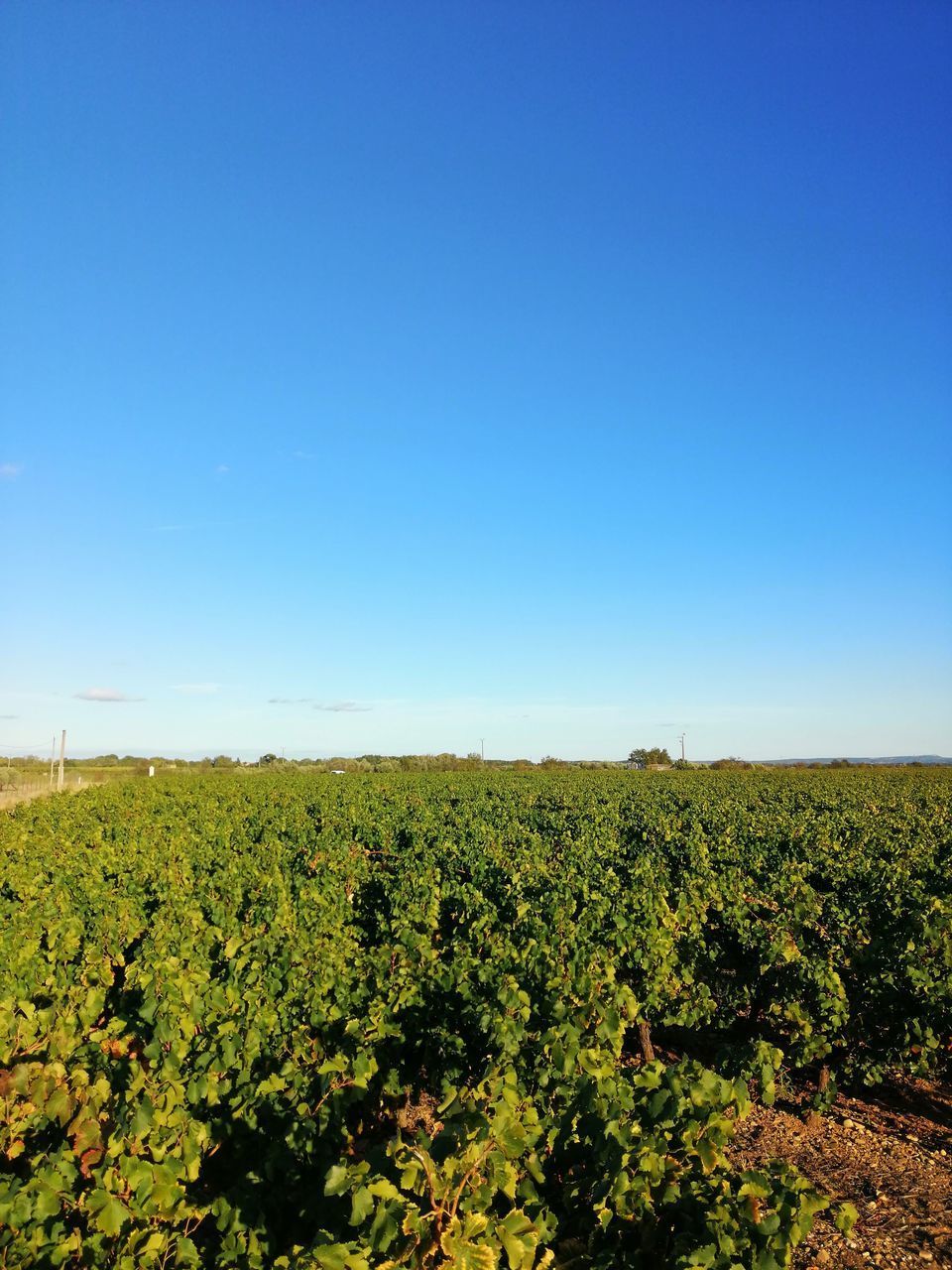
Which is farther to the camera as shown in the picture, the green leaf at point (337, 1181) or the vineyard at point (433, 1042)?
the vineyard at point (433, 1042)

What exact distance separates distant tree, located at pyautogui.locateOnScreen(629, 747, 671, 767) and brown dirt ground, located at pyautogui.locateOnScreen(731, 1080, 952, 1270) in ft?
338

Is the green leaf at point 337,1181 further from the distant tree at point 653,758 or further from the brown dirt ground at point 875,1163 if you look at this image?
the distant tree at point 653,758

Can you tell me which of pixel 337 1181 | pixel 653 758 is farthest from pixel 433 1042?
pixel 653 758

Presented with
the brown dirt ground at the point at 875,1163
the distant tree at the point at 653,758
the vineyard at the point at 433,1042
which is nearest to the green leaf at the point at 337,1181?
the vineyard at the point at 433,1042

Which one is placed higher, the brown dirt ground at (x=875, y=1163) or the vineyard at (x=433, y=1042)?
the vineyard at (x=433, y=1042)

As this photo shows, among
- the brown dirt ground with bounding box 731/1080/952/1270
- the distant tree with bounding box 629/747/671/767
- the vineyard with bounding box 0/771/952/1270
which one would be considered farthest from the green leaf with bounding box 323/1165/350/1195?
the distant tree with bounding box 629/747/671/767

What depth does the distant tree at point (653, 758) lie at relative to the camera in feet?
360

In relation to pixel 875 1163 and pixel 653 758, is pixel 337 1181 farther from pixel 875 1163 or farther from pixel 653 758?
pixel 653 758

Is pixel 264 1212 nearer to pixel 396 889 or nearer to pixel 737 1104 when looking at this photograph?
pixel 737 1104

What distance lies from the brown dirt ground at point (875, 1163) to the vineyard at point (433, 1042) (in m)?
0.40

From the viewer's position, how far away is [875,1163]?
Result: 6.80 meters

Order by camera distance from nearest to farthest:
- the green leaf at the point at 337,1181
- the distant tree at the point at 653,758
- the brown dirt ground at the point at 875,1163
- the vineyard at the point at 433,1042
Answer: the green leaf at the point at 337,1181 < the vineyard at the point at 433,1042 < the brown dirt ground at the point at 875,1163 < the distant tree at the point at 653,758

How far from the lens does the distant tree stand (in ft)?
360

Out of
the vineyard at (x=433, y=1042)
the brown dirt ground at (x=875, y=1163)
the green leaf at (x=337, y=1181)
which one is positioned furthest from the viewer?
the brown dirt ground at (x=875, y=1163)
